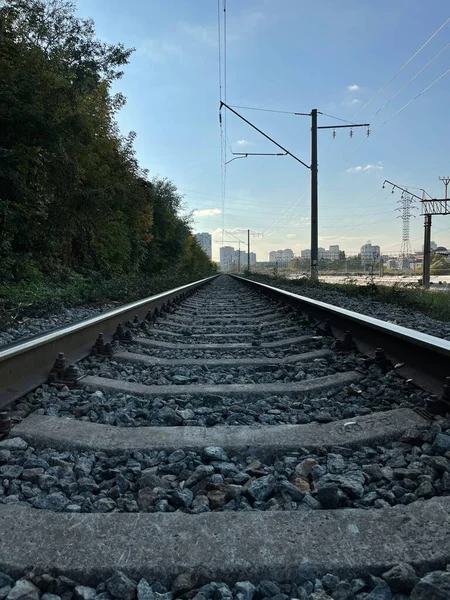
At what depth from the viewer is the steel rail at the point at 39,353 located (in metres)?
2.56

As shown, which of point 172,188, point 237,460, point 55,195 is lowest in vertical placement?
point 237,460

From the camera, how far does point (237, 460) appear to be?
1.97 metres

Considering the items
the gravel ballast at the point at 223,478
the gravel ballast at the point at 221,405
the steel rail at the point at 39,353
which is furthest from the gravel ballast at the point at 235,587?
the steel rail at the point at 39,353

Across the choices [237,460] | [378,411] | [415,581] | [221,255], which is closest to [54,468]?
[237,460]

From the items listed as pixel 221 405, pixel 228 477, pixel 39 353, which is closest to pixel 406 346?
pixel 221 405

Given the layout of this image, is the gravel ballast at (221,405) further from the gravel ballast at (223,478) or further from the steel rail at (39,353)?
the gravel ballast at (223,478)

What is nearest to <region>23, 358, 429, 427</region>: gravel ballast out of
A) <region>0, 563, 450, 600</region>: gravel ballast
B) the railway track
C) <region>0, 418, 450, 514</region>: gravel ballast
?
the railway track

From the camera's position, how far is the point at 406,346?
118 inches

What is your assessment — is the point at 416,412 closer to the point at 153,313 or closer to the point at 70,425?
the point at 70,425

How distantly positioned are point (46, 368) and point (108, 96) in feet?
60.1

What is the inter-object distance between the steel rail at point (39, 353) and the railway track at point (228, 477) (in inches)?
0.7

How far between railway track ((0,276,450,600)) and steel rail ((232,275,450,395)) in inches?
0.6

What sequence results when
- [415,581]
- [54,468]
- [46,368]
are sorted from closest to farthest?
[415,581], [54,468], [46,368]

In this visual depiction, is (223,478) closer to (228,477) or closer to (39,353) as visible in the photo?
(228,477)
